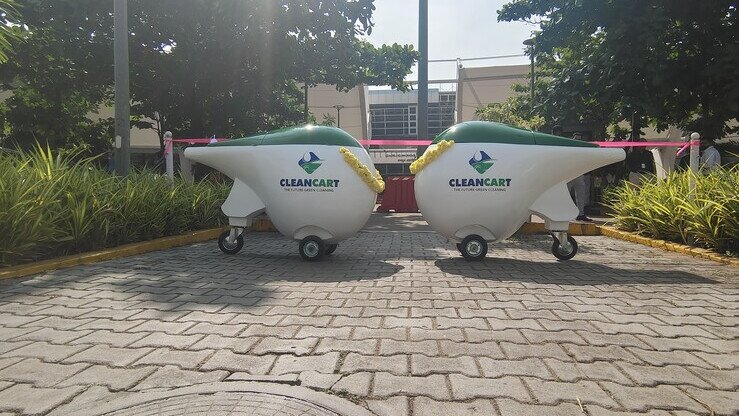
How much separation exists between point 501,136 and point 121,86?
22.5 feet

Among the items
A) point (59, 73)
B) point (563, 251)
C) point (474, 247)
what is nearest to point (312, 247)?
point (474, 247)

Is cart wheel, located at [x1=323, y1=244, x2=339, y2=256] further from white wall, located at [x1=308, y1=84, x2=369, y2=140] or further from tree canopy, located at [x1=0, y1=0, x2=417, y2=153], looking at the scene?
white wall, located at [x1=308, y1=84, x2=369, y2=140]

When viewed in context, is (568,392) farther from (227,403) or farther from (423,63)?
(423,63)

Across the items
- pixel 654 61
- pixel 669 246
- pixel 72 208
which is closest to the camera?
pixel 72 208

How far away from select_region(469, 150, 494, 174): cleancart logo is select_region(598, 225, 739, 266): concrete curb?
117 inches

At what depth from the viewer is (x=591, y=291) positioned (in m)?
4.12

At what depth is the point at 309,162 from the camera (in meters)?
A: 5.62

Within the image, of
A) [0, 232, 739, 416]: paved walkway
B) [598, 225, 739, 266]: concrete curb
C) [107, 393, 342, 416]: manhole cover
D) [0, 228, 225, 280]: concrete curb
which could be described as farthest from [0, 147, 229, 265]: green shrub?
[598, 225, 739, 266]: concrete curb

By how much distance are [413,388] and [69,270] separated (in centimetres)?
424

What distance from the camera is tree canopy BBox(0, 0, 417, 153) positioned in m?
13.1

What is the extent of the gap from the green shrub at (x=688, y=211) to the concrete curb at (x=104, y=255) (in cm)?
737

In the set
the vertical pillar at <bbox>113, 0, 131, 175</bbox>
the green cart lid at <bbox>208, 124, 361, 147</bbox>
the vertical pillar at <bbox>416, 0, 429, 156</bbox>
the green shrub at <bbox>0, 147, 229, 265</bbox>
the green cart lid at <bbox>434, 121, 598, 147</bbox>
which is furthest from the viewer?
the vertical pillar at <bbox>416, 0, 429, 156</bbox>

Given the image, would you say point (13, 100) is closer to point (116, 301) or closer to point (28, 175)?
point (28, 175)

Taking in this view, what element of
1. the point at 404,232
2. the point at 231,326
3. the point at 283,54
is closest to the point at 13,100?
the point at 283,54
